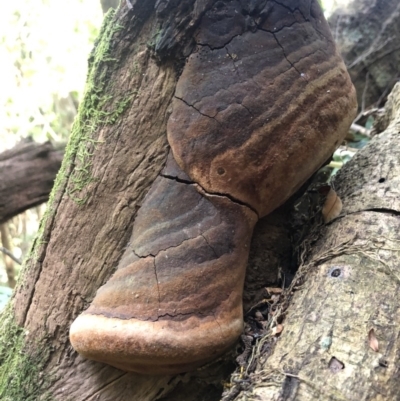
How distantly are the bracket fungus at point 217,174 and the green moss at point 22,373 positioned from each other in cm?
24

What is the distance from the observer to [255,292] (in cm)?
185

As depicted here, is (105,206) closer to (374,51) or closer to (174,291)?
(174,291)

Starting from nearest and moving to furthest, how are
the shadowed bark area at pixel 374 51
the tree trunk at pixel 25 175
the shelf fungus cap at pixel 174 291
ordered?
1. the shelf fungus cap at pixel 174 291
2. the tree trunk at pixel 25 175
3. the shadowed bark area at pixel 374 51

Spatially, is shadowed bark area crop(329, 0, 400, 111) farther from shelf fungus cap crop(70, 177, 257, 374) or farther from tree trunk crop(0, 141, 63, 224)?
shelf fungus cap crop(70, 177, 257, 374)

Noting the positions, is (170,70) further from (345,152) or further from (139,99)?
(345,152)

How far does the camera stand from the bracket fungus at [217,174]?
1500 mm

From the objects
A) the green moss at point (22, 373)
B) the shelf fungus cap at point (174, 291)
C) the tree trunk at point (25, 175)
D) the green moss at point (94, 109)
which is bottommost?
the green moss at point (22, 373)

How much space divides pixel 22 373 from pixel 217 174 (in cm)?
111

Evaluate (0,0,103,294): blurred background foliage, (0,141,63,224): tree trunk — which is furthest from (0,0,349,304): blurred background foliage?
(0,141,63,224): tree trunk

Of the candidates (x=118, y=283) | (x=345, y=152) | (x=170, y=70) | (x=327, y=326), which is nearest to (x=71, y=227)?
(x=118, y=283)

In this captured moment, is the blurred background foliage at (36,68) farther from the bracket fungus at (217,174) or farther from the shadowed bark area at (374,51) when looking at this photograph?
the bracket fungus at (217,174)

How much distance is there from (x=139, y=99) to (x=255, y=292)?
935 millimetres

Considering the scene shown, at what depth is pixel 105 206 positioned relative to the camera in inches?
67.9

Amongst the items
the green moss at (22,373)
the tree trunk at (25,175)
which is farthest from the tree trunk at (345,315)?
the tree trunk at (25,175)
